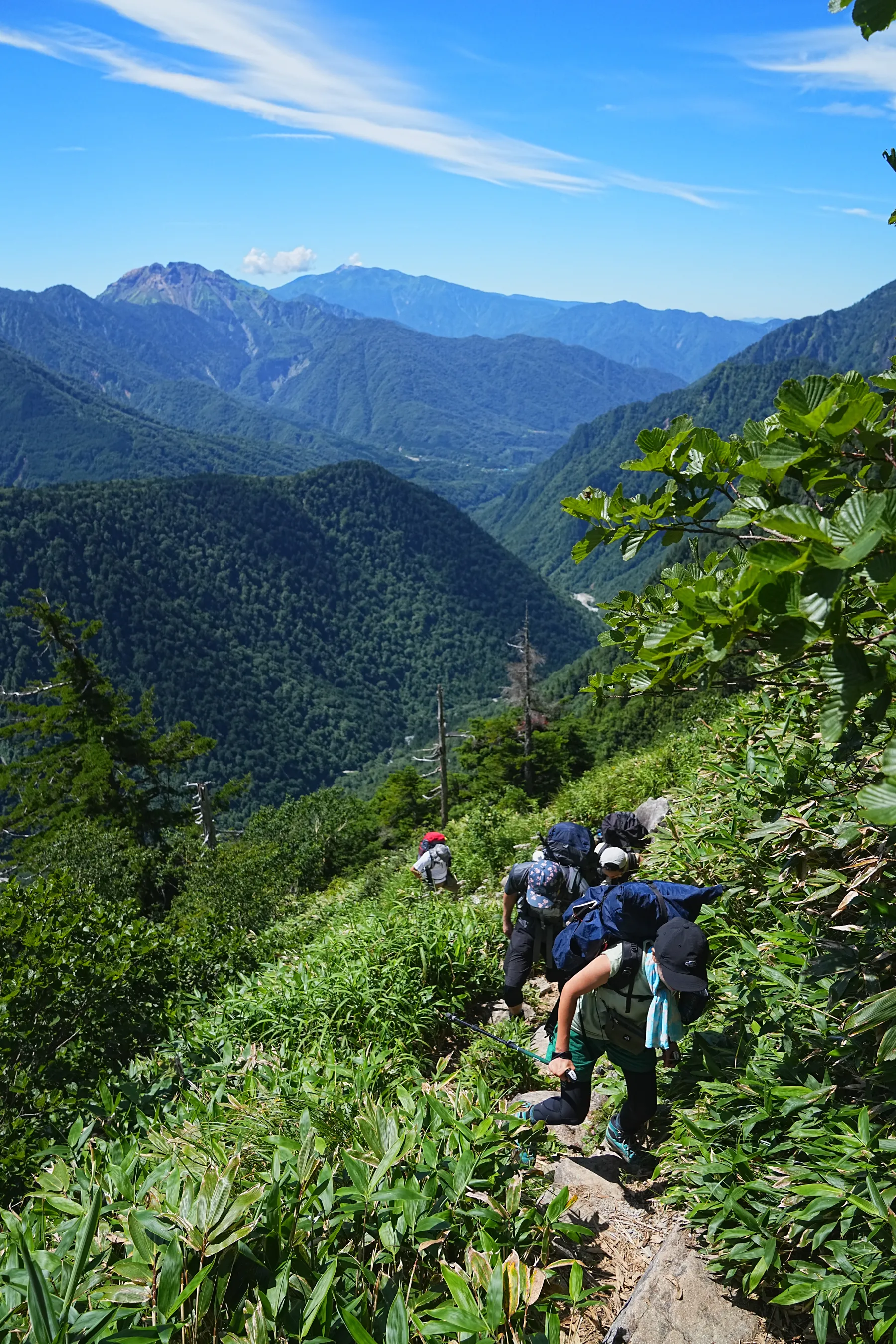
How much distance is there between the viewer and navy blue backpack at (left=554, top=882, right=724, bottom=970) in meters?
3.79

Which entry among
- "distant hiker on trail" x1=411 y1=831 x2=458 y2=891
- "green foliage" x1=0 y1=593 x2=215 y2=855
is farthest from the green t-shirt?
"green foliage" x1=0 y1=593 x2=215 y2=855

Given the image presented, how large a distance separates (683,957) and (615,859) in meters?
0.67

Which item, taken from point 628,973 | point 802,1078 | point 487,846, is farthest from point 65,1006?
point 487,846

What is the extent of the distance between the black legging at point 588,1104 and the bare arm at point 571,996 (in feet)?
0.53

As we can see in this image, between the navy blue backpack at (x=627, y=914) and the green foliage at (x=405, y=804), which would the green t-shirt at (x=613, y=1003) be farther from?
the green foliage at (x=405, y=804)

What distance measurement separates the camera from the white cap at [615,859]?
13.9 ft

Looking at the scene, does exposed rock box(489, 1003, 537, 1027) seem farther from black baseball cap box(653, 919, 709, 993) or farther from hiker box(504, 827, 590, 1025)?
black baseball cap box(653, 919, 709, 993)

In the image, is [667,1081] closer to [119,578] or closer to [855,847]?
[855,847]

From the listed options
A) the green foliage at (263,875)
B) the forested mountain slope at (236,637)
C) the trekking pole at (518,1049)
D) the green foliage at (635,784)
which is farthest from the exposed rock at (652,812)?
the forested mountain slope at (236,637)

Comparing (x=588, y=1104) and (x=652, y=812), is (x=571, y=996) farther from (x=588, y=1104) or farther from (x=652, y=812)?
(x=652, y=812)

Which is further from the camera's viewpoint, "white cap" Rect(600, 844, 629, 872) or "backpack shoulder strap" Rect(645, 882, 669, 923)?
"white cap" Rect(600, 844, 629, 872)

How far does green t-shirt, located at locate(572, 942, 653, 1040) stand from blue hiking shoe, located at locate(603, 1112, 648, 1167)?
485 mm

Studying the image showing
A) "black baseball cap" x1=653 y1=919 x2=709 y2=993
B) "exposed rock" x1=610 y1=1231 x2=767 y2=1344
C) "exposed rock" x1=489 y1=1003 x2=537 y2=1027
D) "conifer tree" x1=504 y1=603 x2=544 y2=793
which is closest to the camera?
"exposed rock" x1=610 y1=1231 x2=767 y2=1344

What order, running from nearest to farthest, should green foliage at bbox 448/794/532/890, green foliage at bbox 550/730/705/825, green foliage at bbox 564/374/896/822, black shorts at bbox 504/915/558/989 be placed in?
green foliage at bbox 564/374/896/822
black shorts at bbox 504/915/558/989
green foliage at bbox 448/794/532/890
green foliage at bbox 550/730/705/825
